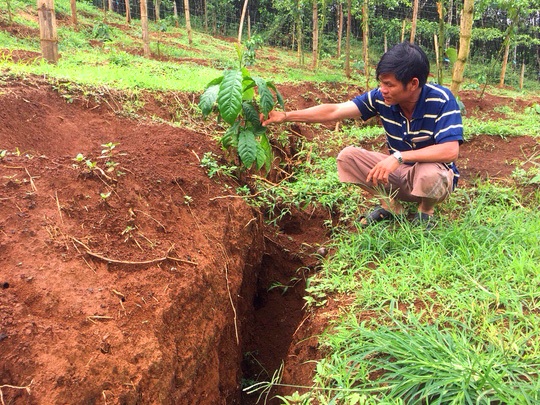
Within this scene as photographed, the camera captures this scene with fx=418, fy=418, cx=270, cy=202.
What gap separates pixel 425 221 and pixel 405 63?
1110 millimetres

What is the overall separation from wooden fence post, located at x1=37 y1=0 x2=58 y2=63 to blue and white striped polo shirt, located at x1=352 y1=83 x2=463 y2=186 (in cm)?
393

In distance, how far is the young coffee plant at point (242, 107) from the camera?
279cm

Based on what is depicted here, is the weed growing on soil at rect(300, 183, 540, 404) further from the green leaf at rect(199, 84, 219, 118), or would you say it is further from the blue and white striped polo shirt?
the green leaf at rect(199, 84, 219, 118)

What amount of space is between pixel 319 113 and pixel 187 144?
3.60 ft

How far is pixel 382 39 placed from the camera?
23828 mm

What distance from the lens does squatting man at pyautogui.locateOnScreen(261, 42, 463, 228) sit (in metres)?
2.60

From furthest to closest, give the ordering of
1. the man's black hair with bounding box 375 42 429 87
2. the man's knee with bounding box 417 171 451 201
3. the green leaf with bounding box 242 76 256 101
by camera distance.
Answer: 1. the green leaf with bounding box 242 76 256 101
2. the man's knee with bounding box 417 171 451 201
3. the man's black hair with bounding box 375 42 429 87

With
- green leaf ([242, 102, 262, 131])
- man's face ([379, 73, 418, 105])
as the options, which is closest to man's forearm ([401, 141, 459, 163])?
man's face ([379, 73, 418, 105])

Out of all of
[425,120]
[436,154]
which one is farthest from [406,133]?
[436,154]

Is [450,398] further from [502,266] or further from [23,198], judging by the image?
[23,198]

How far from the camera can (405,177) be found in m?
2.97

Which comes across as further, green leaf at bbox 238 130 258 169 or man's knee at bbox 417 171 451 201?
green leaf at bbox 238 130 258 169

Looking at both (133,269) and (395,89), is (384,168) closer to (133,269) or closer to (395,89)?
(395,89)

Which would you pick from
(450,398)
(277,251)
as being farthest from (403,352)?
(277,251)
